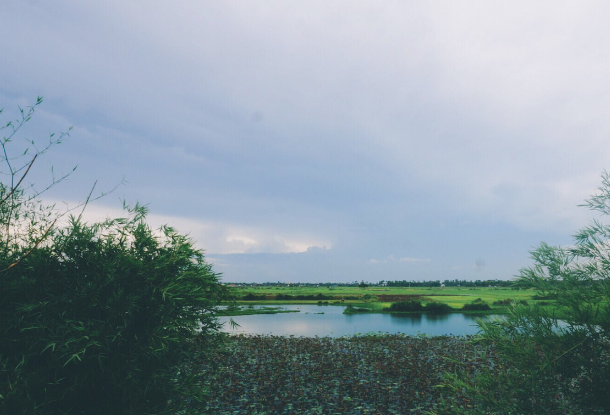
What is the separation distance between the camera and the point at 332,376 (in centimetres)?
1545

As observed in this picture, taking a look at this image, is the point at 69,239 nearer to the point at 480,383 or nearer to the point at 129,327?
the point at 129,327

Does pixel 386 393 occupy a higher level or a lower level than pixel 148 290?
lower

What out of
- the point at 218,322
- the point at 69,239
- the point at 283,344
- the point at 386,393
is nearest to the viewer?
the point at 69,239

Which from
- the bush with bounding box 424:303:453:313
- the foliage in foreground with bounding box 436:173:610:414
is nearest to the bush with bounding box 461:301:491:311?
the bush with bounding box 424:303:453:313

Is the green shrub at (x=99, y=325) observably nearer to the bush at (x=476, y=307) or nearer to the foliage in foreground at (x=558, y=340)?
the foliage in foreground at (x=558, y=340)

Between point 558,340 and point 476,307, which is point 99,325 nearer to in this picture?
point 558,340

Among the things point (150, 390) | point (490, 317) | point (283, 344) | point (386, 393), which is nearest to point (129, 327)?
point (150, 390)

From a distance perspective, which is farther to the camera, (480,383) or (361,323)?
(361,323)

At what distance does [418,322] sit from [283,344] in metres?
26.7

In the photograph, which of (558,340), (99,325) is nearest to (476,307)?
(558,340)

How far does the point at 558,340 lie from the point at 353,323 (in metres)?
35.9

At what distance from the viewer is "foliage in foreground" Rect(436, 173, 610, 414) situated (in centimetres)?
707

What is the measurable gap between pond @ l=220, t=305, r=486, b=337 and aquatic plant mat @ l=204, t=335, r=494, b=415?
A: 35.8ft

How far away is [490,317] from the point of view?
877cm
